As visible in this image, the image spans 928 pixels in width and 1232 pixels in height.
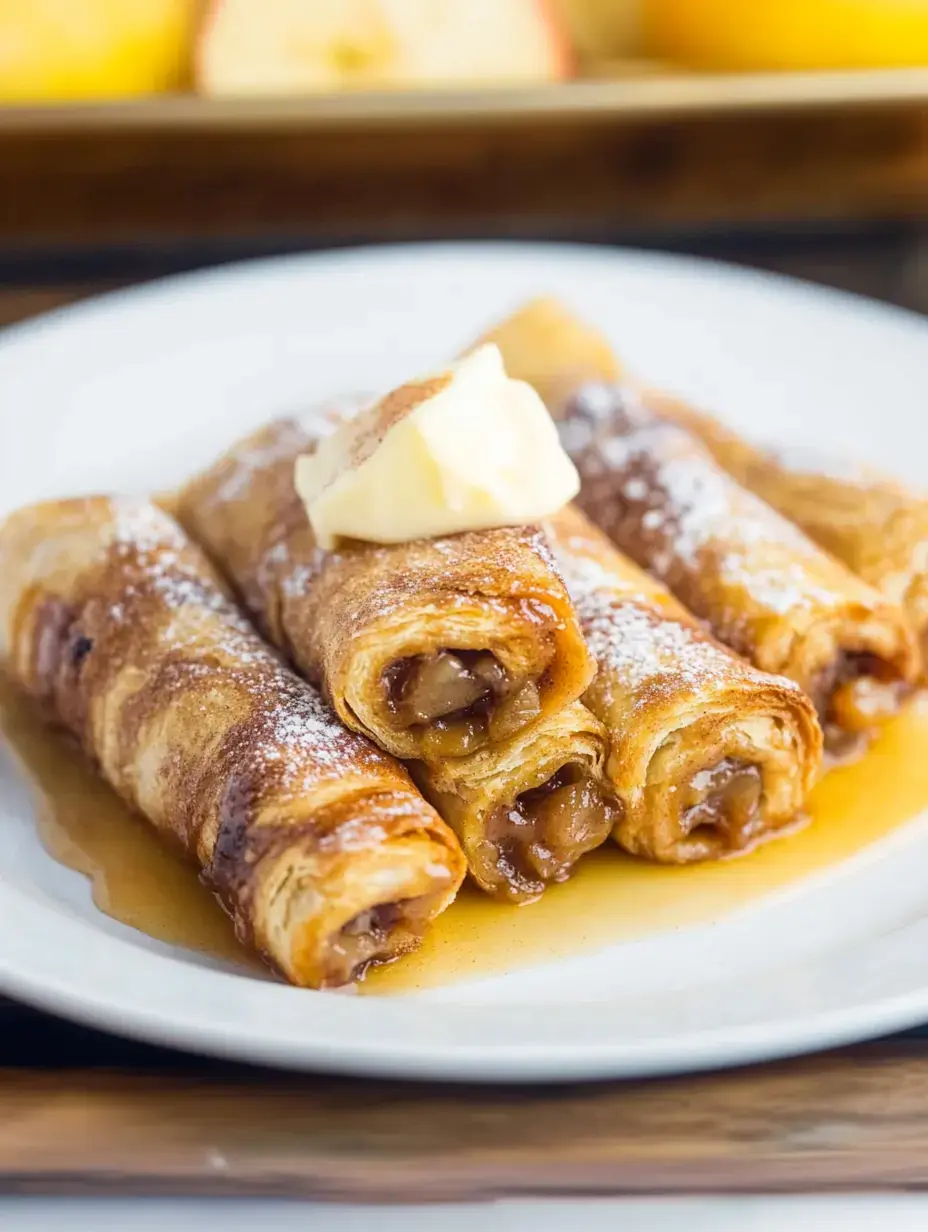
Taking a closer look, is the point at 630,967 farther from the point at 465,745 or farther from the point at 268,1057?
the point at 268,1057

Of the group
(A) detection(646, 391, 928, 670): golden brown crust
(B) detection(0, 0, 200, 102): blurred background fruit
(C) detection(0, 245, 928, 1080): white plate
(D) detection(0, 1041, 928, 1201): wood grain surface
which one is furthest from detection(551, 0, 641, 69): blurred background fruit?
(D) detection(0, 1041, 928, 1201): wood grain surface

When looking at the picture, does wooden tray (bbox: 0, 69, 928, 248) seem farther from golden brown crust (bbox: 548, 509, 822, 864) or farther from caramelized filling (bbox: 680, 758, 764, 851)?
caramelized filling (bbox: 680, 758, 764, 851)

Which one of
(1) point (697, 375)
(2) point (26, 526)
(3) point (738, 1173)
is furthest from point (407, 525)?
(1) point (697, 375)

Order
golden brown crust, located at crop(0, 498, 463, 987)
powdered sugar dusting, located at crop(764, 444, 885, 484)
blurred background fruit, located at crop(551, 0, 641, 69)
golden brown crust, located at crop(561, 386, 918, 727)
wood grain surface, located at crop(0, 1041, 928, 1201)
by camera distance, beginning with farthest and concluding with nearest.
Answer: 1. blurred background fruit, located at crop(551, 0, 641, 69)
2. powdered sugar dusting, located at crop(764, 444, 885, 484)
3. golden brown crust, located at crop(561, 386, 918, 727)
4. golden brown crust, located at crop(0, 498, 463, 987)
5. wood grain surface, located at crop(0, 1041, 928, 1201)

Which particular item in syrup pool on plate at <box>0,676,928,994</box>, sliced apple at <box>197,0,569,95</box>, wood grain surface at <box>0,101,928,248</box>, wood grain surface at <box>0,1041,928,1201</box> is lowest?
syrup pool on plate at <box>0,676,928,994</box>

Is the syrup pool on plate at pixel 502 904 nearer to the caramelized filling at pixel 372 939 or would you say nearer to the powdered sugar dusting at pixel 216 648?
the caramelized filling at pixel 372 939

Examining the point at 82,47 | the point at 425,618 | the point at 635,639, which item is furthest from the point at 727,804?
the point at 82,47

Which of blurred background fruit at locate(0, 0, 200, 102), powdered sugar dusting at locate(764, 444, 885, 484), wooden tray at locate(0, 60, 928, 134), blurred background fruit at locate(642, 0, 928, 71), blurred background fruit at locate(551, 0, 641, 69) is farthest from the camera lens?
blurred background fruit at locate(551, 0, 641, 69)
